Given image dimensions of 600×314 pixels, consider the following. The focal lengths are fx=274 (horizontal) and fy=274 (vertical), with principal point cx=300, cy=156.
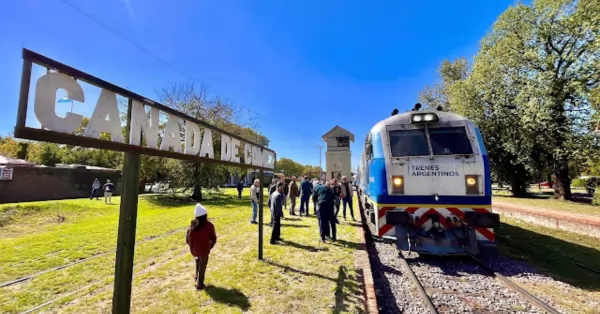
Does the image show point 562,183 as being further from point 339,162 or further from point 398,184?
point 339,162

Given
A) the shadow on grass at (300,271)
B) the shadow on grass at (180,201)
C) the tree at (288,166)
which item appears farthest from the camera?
the tree at (288,166)

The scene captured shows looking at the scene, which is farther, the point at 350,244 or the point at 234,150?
the point at 350,244

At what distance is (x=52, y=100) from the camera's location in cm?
202

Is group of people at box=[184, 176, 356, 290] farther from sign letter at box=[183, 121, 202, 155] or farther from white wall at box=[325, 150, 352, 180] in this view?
white wall at box=[325, 150, 352, 180]

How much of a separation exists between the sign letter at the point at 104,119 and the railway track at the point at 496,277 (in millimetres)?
4714

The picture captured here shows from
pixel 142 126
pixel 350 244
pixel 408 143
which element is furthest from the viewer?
pixel 350 244

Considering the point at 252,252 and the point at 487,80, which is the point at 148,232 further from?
the point at 487,80

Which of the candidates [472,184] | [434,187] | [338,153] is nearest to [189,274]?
[434,187]

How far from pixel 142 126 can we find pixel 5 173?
23.9 meters

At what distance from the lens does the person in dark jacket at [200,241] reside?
4785 mm

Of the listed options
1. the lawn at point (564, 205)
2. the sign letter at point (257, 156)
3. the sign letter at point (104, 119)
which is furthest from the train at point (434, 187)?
the lawn at point (564, 205)

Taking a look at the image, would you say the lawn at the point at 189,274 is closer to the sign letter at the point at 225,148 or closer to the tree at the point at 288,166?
the sign letter at the point at 225,148

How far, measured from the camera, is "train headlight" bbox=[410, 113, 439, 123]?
7.07 metres

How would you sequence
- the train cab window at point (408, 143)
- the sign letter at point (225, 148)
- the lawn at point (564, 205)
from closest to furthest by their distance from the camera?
the sign letter at point (225, 148) → the train cab window at point (408, 143) → the lawn at point (564, 205)
